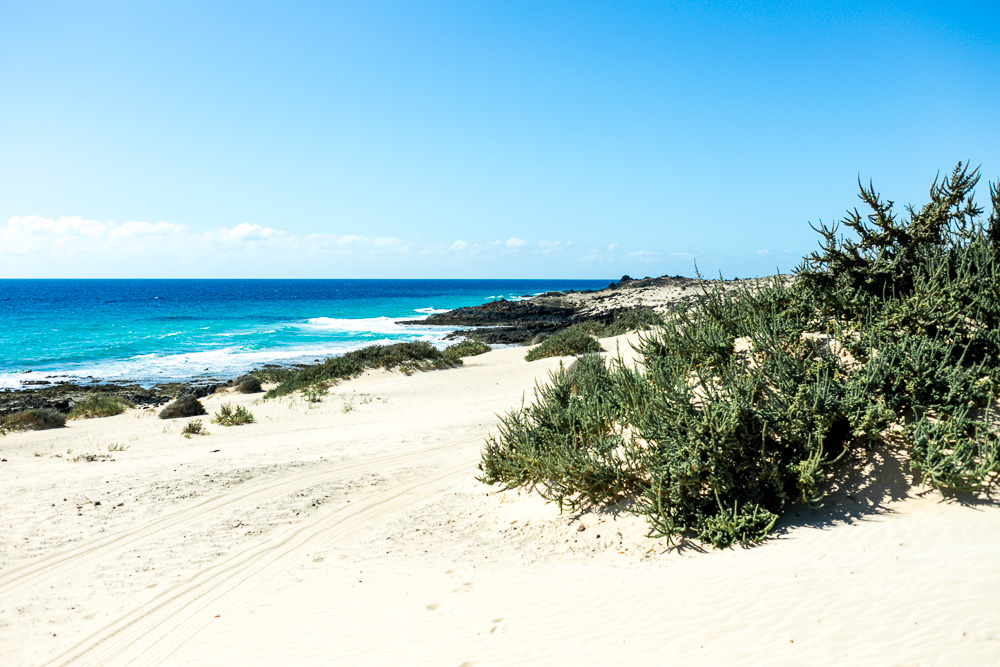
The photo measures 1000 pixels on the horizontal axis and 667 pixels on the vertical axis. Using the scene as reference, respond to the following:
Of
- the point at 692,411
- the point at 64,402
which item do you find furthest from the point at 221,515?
the point at 64,402

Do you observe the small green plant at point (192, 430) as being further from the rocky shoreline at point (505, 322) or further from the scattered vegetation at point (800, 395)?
the scattered vegetation at point (800, 395)

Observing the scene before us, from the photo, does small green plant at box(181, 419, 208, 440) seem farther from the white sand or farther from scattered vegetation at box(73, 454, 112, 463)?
the white sand

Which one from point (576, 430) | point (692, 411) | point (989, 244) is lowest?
point (576, 430)

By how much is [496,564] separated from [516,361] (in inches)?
642

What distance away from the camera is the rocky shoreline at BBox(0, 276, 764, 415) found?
62.4 feet

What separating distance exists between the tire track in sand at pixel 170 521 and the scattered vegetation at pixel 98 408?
32.6ft

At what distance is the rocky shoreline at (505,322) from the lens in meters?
19.0

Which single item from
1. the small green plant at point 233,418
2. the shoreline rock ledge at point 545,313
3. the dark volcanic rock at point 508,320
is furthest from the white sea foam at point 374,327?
the small green plant at point 233,418

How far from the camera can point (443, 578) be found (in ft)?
17.7

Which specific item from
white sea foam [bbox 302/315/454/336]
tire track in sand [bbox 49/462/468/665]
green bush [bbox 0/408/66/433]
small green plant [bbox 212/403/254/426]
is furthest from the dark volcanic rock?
tire track in sand [bbox 49/462/468/665]

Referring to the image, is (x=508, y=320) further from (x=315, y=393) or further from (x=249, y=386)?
(x=315, y=393)

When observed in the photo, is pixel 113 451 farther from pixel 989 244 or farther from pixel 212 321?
pixel 212 321

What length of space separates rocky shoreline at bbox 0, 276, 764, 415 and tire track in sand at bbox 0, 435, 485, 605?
17.9 feet

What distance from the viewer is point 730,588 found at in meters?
4.28
